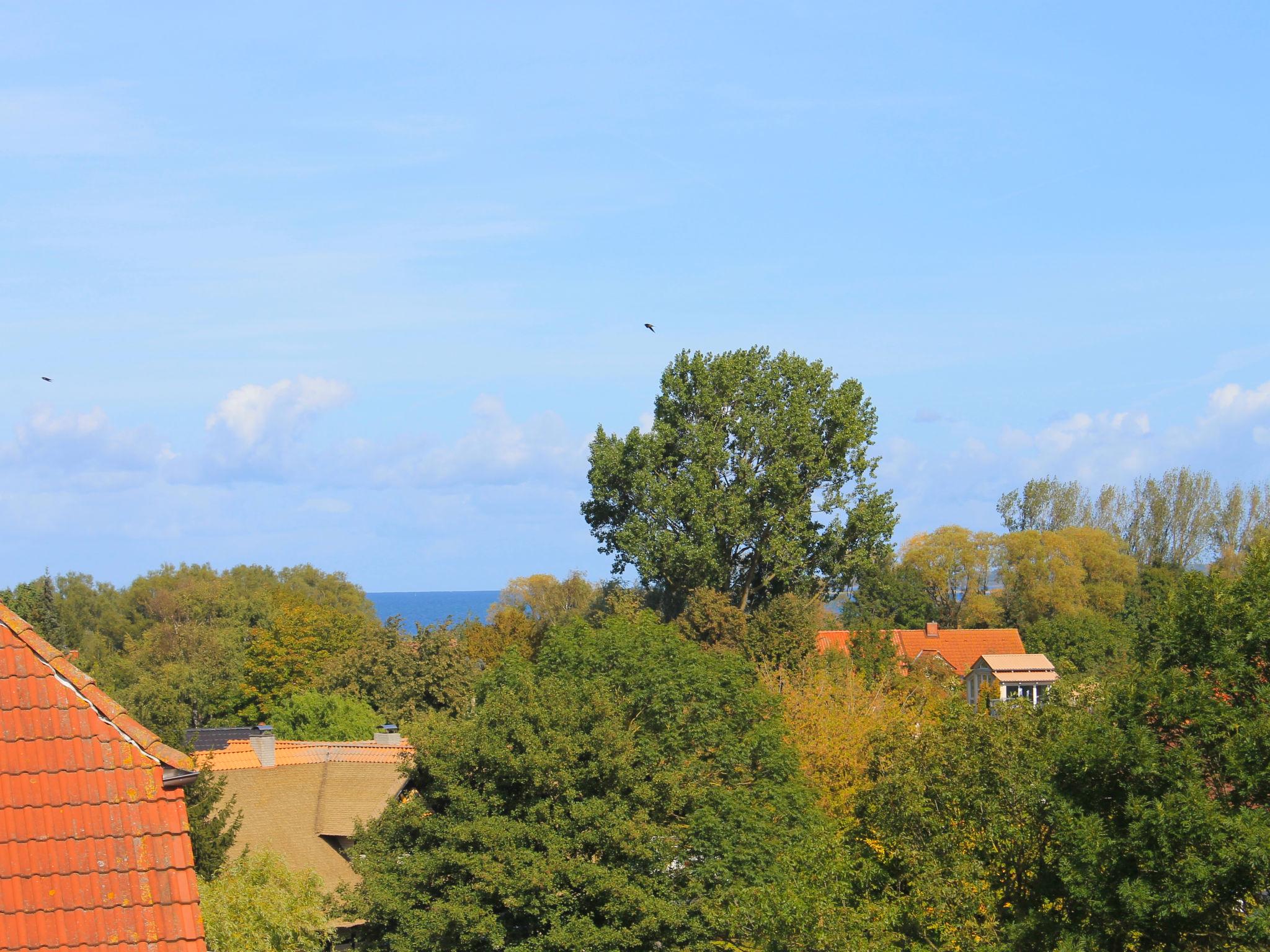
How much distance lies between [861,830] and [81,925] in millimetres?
17618

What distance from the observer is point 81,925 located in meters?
8.44

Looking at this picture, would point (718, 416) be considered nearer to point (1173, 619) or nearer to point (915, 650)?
point (915, 650)

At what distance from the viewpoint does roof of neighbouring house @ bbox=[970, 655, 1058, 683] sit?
78.9m

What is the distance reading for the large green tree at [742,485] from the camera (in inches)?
2309

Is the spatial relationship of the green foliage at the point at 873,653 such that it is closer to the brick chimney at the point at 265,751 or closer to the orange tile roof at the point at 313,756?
the orange tile roof at the point at 313,756

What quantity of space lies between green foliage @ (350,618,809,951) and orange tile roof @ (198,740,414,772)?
28.8 feet

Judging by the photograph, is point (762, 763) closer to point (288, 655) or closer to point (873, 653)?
point (873, 653)

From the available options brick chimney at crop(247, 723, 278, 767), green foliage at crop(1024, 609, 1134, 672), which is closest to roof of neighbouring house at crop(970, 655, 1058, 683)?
green foliage at crop(1024, 609, 1134, 672)

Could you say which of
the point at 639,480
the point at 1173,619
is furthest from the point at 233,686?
the point at 1173,619

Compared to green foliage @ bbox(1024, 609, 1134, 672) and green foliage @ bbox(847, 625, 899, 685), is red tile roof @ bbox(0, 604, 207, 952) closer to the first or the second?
green foliage @ bbox(847, 625, 899, 685)

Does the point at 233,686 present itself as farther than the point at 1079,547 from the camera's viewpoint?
No

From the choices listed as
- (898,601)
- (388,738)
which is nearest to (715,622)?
(388,738)

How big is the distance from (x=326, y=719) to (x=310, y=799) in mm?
18322

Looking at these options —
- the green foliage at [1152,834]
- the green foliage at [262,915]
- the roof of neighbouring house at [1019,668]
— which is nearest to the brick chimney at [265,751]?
the green foliage at [262,915]
